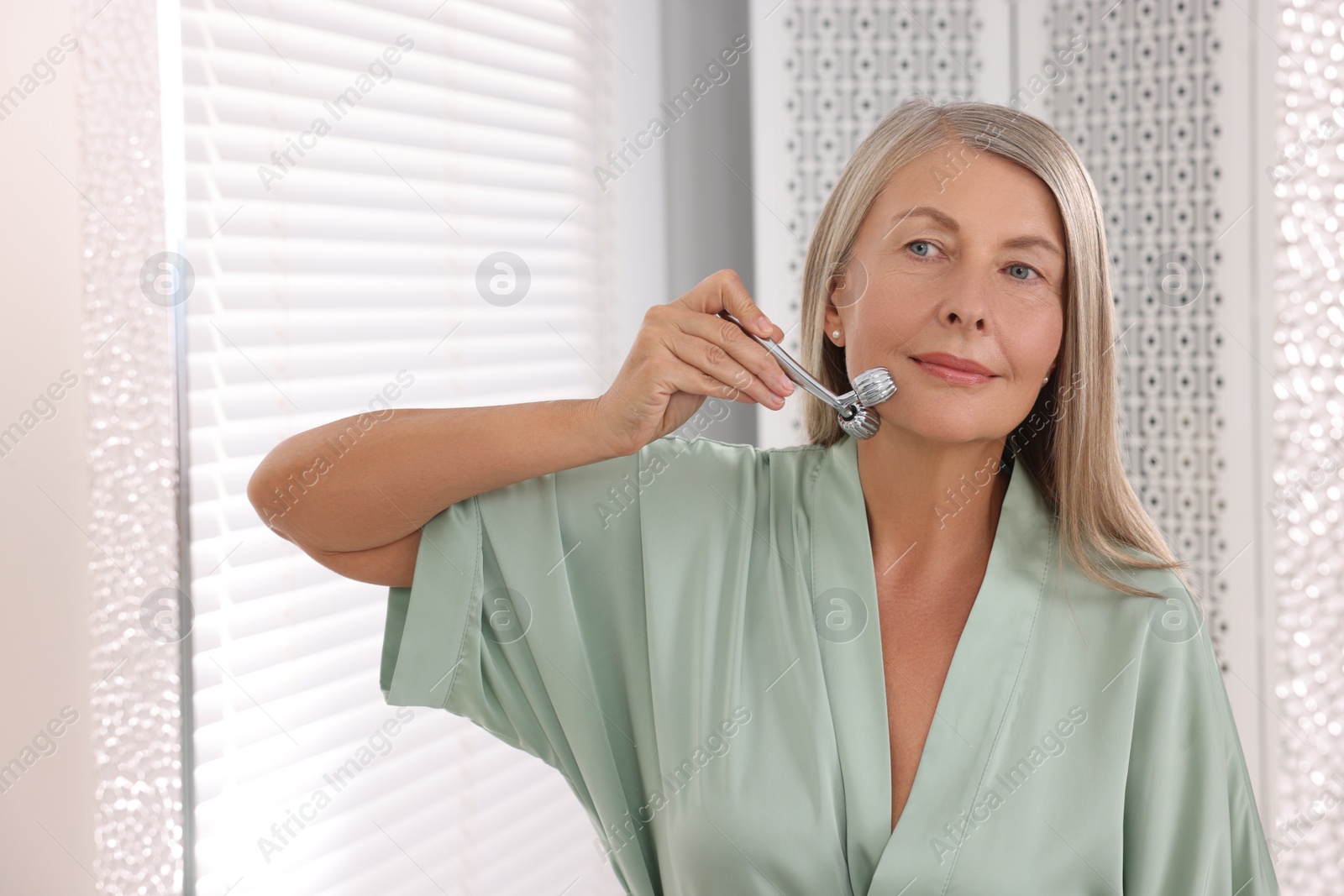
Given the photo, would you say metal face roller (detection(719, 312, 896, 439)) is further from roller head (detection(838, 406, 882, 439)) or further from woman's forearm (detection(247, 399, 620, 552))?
woman's forearm (detection(247, 399, 620, 552))

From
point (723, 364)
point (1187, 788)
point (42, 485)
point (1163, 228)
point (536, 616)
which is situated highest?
point (1163, 228)

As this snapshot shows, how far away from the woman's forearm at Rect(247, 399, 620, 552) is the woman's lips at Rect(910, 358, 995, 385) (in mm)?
277

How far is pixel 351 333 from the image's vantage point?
55.6 inches

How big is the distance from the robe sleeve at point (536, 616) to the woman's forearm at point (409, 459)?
0.18ft

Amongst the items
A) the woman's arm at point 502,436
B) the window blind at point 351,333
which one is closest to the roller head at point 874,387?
the woman's arm at point 502,436

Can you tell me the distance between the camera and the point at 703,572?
921 millimetres

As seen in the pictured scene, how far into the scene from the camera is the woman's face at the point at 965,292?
0.89 meters

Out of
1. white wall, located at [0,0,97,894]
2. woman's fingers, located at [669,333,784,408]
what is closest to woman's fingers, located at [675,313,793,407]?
woman's fingers, located at [669,333,784,408]

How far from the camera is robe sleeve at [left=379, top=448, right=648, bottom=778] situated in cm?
88

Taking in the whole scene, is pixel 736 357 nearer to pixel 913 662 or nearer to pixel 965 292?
pixel 965 292

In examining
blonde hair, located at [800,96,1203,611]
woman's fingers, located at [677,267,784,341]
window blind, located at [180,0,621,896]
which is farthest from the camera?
window blind, located at [180,0,621,896]

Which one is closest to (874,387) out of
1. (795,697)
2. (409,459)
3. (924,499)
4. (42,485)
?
(924,499)

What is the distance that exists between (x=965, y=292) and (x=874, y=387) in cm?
11

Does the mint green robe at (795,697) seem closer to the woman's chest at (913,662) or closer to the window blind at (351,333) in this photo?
the woman's chest at (913,662)
